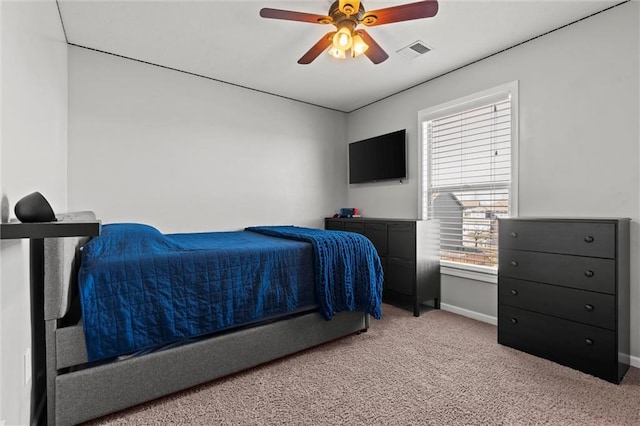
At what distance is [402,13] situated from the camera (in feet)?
6.26

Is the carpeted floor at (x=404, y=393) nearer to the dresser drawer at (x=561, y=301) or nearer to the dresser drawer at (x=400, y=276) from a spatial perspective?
the dresser drawer at (x=561, y=301)

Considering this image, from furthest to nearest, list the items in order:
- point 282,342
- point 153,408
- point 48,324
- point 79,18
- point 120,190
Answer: point 120,190
point 79,18
point 282,342
point 153,408
point 48,324

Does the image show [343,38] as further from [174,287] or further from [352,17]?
[174,287]

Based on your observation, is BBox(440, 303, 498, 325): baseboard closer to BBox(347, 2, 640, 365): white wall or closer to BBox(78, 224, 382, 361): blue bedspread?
BBox(347, 2, 640, 365): white wall

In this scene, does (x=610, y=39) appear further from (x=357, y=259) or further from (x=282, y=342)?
(x=282, y=342)

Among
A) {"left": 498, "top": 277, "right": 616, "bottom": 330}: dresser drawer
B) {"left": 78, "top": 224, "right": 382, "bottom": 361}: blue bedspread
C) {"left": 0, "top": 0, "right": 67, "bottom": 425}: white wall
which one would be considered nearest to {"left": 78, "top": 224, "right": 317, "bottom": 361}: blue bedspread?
{"left": 78, "top": 224, "right": 382, "bottom": 361}: blue bedspread

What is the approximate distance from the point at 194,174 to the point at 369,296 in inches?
90.1

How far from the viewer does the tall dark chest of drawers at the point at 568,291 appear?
6.55ft

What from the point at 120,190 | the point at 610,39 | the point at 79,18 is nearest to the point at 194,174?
the point at 120,190

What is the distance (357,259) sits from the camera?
8.60 feet

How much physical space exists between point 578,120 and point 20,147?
3.50 m

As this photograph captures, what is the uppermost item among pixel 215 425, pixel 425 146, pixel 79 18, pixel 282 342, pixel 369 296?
pixel 79 18

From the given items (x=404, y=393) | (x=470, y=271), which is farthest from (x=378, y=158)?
(x=404, y=393)

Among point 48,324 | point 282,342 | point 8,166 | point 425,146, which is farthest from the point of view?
point 425,146
